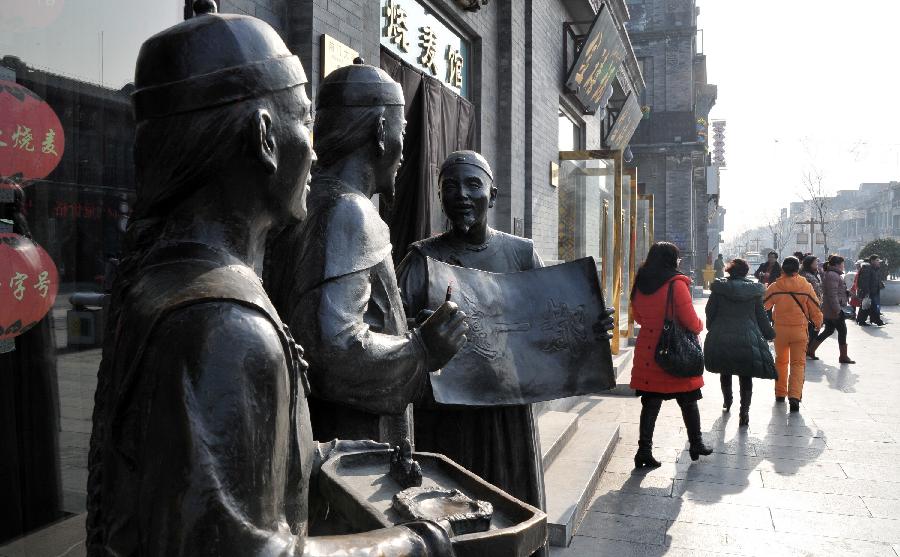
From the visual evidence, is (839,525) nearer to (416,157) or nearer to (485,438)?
(485,438)

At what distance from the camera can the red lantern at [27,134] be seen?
2742 millimetres

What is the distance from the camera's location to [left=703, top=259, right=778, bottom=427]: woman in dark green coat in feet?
23.4

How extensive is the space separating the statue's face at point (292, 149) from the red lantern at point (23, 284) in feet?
6.96

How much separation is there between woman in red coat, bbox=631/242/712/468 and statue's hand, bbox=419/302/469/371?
169 inches

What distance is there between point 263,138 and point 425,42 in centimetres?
584

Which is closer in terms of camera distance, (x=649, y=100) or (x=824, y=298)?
Result: (x=824, y=298)

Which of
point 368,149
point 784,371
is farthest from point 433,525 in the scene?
point 784,371

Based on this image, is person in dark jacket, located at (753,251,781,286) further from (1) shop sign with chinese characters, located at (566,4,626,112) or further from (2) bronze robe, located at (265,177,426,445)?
(2) bronze robe, located at (265,177,426,445)

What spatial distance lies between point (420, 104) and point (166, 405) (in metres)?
5.36

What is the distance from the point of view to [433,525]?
1.06 m

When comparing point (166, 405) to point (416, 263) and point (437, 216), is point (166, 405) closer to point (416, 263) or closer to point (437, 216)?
point (416, 263)

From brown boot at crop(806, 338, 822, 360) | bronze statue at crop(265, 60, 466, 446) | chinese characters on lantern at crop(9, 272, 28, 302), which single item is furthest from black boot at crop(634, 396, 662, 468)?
brown boot at crop(806, 338, 822, 360)

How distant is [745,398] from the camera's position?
732 cm

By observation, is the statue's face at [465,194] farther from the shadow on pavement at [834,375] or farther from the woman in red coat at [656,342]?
the shadow on pavement at [834,375]
